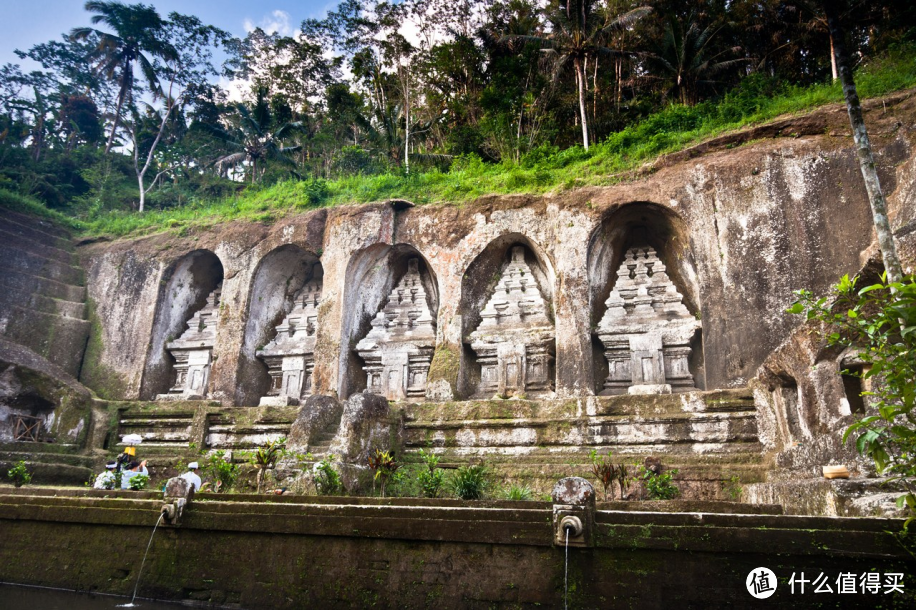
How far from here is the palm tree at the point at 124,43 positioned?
77.9 ft

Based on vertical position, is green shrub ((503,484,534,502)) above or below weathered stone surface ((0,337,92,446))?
below

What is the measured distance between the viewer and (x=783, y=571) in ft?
14.9

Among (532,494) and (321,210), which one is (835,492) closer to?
(532,494)

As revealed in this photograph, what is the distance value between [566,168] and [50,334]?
1188cm

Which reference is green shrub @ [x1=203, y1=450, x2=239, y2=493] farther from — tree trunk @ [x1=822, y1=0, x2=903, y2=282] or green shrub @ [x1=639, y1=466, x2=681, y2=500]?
tree trunk @ [x1=822, y1=0, x2=903, y2=282]

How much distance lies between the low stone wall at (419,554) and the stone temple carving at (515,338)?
6406 mm

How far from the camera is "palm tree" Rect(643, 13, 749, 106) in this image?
17938 mm

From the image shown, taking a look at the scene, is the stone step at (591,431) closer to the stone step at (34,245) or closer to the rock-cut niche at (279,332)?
the rock-cut niche at (279,332)

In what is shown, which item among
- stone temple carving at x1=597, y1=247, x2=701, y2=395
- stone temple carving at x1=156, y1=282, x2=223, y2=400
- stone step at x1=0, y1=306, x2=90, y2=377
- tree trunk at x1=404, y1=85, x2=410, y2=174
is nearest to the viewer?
stone temple carving at x1=597, y1=247, x2=701, y2=395

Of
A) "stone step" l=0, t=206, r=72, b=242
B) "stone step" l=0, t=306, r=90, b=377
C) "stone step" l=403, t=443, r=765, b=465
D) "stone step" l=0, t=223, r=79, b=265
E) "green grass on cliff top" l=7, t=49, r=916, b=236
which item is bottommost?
"stone step" l=403, t=443, r=765, b=465

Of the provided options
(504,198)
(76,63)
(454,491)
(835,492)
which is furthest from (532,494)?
(76,63)

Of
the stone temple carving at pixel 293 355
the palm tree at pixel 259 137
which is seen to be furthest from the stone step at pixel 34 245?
the palm tree at pixel 259 137

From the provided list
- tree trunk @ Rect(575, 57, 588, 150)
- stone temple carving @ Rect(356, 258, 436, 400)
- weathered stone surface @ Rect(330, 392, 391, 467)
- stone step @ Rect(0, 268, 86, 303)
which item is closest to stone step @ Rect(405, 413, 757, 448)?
weathered stone surface @ Rect(330, 392, 391, 467)

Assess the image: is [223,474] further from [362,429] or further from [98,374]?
[98,374]
